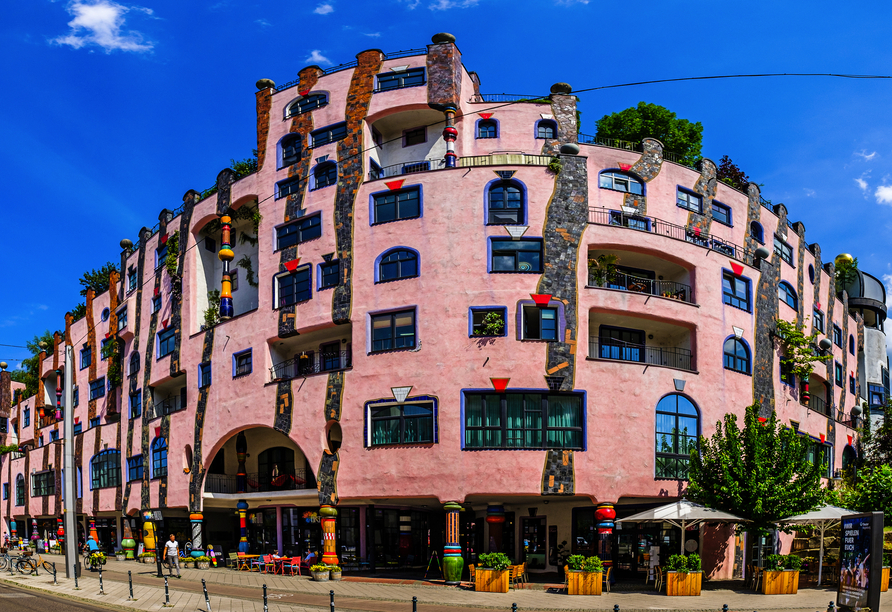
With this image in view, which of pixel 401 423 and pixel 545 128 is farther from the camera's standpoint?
pixel 545 128

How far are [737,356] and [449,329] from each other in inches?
571

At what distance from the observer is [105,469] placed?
5606 cm

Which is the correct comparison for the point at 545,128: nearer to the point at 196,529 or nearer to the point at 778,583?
the point at 778,583

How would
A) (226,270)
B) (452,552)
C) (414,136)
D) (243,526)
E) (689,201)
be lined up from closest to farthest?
(452,552) → (689,201) → (243,526) → (414,136) → (226,270)

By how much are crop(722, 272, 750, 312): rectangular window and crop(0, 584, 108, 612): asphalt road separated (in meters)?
29.6

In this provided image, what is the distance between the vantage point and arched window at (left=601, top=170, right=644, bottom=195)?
3997cm

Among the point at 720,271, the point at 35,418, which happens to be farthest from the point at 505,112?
the point at 35,418

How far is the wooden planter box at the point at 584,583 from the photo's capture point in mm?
29297

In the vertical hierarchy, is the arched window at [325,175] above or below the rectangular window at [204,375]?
above

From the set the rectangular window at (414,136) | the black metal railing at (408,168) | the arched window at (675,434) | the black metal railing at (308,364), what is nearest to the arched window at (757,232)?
the arched window at (675,434)

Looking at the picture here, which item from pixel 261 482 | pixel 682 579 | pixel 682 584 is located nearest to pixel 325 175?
pixel 261 482

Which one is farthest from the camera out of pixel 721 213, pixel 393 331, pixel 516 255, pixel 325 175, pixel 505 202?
pixel 721 213

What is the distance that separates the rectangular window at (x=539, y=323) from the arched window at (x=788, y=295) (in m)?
16.3

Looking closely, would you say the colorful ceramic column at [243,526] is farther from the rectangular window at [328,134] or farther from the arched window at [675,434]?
the arched window at [675,434]
